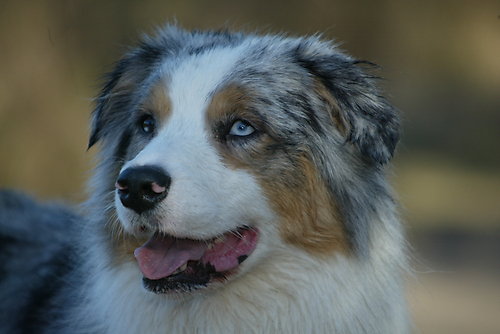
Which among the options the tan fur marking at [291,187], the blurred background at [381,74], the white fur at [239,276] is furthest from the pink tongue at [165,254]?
the blurred background at [381,74]

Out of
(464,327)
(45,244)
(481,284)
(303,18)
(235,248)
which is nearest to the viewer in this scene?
(235,248)

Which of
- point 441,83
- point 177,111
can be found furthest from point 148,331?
point 441,83

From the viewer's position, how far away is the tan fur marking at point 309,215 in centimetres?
263

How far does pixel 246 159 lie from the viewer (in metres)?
2.63

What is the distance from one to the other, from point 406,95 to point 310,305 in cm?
543

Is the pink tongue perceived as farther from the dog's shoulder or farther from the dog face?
the dog's shoulder

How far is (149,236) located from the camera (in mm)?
2664

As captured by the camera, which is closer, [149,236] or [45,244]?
[149,236]

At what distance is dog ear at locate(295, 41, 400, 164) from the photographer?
106 inches

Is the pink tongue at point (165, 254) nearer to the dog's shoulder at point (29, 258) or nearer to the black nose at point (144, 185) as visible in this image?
the black nose at point (144, 185)

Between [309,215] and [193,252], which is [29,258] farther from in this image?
[309,215]

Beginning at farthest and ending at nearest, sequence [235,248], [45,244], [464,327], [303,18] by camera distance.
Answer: [303,18] < [464,327] < [45,244] < [235,248]

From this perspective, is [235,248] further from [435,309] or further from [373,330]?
[435,309]

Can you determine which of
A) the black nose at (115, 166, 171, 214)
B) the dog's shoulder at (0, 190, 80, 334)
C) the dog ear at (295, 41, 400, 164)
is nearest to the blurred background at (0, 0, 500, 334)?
the dog's shoulder at (0, 190, 80, 334)
